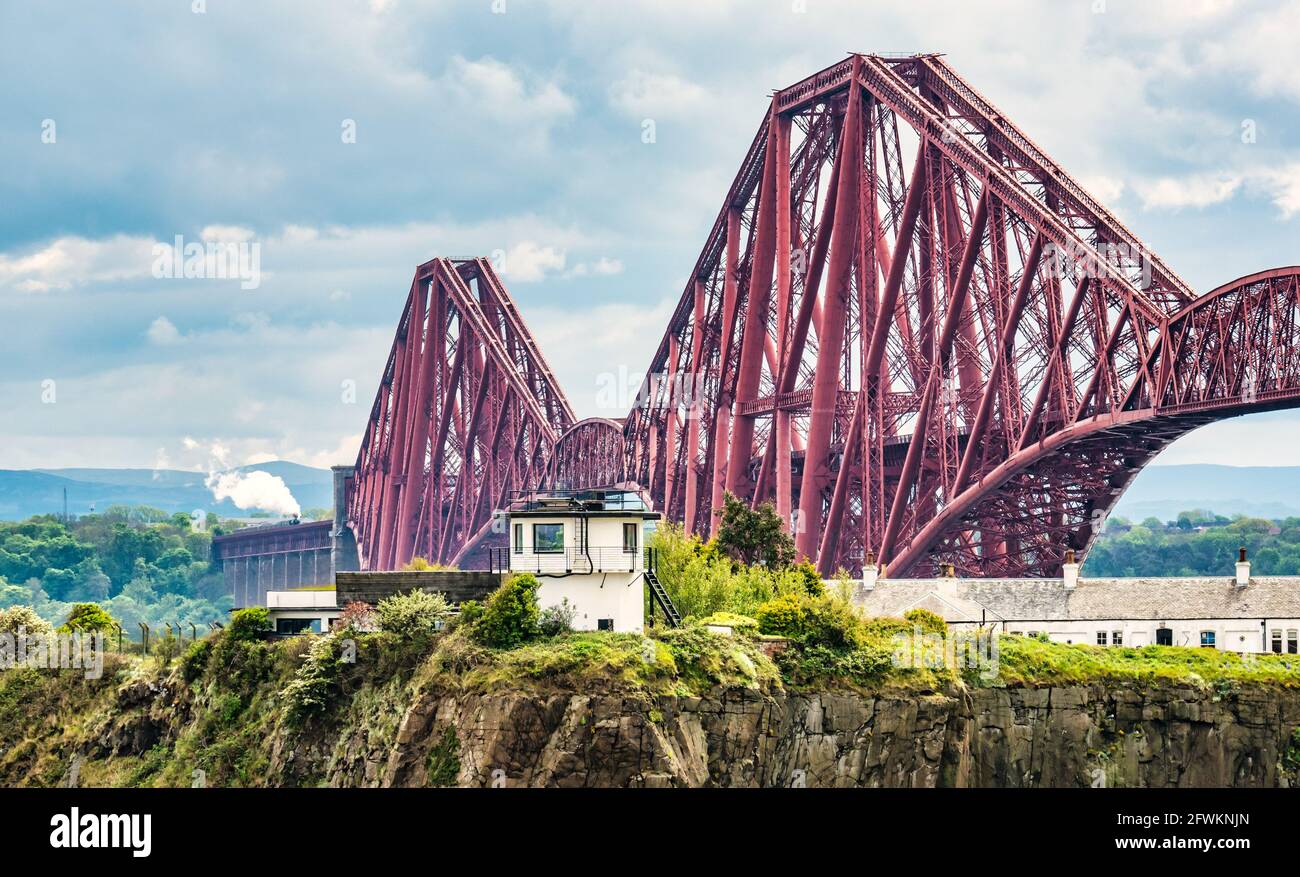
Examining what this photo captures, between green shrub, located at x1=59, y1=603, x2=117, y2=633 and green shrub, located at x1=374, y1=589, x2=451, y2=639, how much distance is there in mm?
24741

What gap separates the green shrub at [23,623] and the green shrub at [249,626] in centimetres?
1617

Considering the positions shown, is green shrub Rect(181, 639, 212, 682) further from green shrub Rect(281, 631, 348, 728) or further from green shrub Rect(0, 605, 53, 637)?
green shrub Rect(0, 605, 53, 637)

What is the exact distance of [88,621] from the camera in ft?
287

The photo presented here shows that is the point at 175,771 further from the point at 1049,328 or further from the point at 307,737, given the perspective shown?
the point at 1049,328

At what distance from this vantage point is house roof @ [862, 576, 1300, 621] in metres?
85.5

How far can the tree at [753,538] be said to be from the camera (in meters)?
98.1

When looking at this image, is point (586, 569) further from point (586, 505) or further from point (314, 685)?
point (314, 685)

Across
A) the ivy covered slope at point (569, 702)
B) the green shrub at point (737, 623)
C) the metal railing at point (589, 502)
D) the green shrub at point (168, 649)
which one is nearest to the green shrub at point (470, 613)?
the ivy covered slope at point (569, 702)

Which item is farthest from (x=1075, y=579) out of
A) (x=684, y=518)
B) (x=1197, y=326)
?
(x=684, y=518)

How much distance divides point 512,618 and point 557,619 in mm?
2010

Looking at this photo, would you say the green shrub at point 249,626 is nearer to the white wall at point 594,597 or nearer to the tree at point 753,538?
the white wall at point 594,597

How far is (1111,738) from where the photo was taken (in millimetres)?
72938

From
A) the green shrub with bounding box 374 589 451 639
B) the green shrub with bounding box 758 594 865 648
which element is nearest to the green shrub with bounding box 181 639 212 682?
the green shrub with bounding box 374 589 451 639
